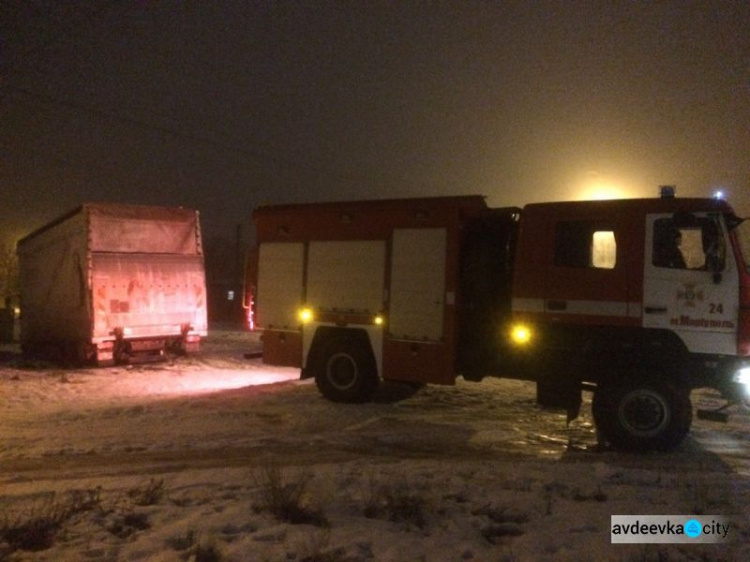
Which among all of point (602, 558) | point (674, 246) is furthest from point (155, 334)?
point (602, 558)

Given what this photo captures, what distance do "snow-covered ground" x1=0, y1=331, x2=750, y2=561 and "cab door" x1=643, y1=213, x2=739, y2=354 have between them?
1466 mm

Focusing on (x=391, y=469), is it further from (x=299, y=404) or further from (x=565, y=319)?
(x=299, y=404)

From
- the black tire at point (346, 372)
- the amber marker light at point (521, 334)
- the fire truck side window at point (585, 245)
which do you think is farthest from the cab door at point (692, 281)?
the black tire at point (346, 372)

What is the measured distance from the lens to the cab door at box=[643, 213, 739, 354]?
330 inches

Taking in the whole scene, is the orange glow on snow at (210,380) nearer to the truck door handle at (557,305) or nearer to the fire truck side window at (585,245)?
the truck door handle at (557,305)

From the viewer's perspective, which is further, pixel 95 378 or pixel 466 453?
pixel 95 378

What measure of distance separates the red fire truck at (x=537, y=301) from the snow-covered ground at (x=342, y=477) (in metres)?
0.74

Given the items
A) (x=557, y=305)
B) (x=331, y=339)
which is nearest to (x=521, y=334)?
(x=557, y=305)

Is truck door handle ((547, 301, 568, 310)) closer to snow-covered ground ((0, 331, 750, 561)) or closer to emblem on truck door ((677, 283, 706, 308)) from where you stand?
emblem on truck door ((677, 283, 706, 308))

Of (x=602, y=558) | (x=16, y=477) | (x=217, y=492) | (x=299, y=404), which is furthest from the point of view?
(x=299, y=404)

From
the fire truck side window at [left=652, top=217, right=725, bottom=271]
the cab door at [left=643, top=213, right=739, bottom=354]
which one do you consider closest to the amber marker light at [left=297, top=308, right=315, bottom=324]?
the cab door at [left=643, top=213, right=739, bottom=354]

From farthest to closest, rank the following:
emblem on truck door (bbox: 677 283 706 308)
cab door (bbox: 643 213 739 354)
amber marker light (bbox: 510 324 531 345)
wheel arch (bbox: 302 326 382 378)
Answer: wheel arch (bbox: 302 326 382 378)
amber marker light (bbox: 510 324 531 345)
emblem on truck door (bbox: 677 283 706 308)
cab door (bbox: 643 213 739 354)

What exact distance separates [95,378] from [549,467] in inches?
405

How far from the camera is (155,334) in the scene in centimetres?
1659
